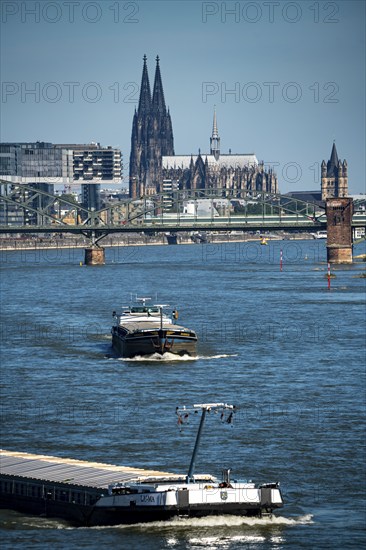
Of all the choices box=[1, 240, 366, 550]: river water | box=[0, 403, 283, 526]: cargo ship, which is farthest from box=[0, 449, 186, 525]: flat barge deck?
box=[1, 240, 366, 550]: river water

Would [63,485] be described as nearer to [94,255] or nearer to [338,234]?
[338,234]

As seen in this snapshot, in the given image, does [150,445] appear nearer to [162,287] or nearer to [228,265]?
[162,287]

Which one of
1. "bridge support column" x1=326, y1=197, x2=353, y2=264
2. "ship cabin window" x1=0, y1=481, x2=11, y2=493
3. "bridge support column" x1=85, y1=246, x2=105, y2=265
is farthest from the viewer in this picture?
"bridge support column" x1=85, y1=246, x2=105, y2=265

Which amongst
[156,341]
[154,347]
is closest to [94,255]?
[156,341]

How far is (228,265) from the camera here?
197875 mm

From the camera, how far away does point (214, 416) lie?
172 ft

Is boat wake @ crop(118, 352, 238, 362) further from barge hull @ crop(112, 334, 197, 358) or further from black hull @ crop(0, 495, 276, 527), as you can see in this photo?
black hull @ crop(0, 495, 276, 527)

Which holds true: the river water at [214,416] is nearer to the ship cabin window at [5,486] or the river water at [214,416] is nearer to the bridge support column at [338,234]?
the ship cabin window at [5,486]

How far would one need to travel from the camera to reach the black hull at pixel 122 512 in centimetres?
3691

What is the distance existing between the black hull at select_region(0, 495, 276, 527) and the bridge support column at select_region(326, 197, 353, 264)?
14918 cm

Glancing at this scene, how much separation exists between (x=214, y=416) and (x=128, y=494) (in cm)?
1564

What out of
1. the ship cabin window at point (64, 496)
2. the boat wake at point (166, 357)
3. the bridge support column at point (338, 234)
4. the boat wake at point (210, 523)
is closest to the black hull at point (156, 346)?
the boat wake at point (166, 357)

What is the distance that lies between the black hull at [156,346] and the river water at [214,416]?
630 millimetres

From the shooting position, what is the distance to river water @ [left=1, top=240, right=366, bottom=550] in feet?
122
